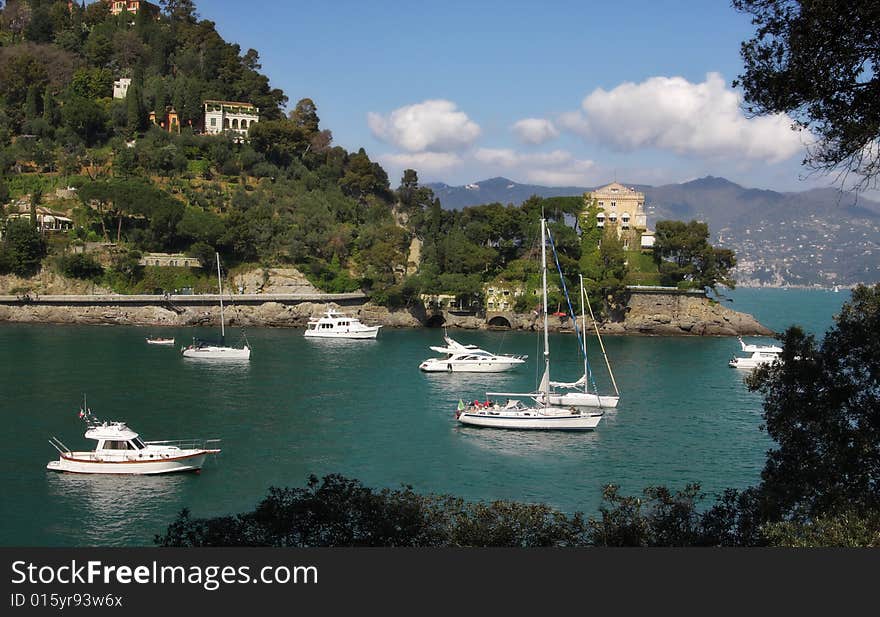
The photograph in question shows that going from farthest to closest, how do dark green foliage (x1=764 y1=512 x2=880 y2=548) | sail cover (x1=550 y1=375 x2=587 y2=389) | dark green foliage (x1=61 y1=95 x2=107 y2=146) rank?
dark green foliage (x1=61 y1=95 x2=107 y2=146) → sail cover (x1=550 y1=375 x2=587 y2=389) → dark green foliage (x1=764 y1=512 x2=880 y2=548)

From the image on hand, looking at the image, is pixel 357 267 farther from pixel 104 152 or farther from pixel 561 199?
pixel 104 152

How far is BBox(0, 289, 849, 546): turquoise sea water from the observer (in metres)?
21.9

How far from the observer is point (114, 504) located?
2134cm

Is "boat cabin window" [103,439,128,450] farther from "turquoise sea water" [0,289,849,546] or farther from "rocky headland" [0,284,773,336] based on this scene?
"rocky headland" [0,284,773,336]

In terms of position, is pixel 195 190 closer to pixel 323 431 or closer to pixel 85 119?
pixel 85 119

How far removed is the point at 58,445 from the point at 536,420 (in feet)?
52.3

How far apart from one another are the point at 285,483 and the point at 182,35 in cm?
7839

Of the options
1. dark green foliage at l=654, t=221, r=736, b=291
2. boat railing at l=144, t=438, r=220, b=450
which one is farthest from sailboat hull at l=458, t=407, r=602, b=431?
dark green foliage at l=654, t=221, r=736, b=291

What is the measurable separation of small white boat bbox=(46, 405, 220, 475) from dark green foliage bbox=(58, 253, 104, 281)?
133 feet

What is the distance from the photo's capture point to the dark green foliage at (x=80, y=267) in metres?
61.4

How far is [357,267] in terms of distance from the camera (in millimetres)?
68312

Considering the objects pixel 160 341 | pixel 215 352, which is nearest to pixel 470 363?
pixel 215 352

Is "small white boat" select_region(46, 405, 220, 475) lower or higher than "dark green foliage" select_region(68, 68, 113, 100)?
lower

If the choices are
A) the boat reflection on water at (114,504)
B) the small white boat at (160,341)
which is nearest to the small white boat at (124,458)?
the boat reflection on water at (114,504)
